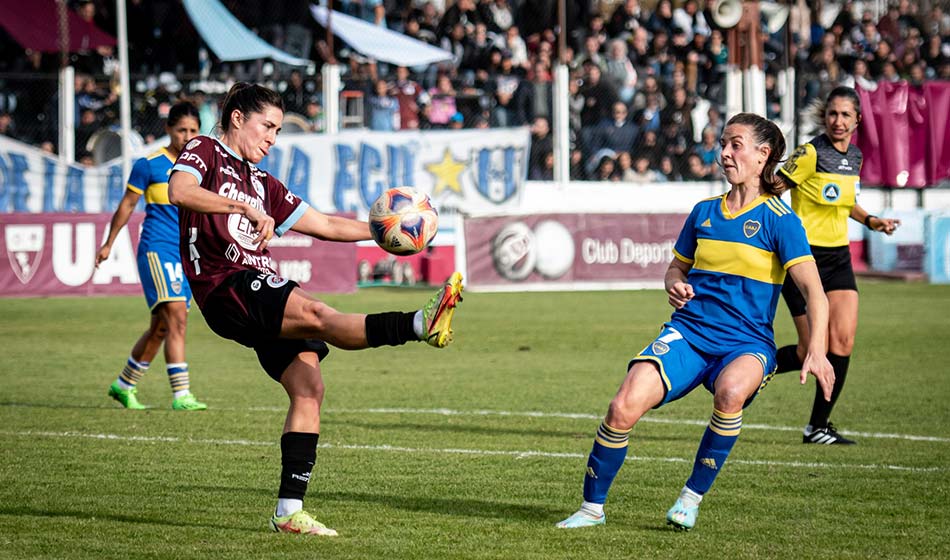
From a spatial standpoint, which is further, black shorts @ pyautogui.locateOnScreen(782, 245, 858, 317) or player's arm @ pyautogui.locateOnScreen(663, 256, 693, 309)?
black shorts @ pyautogui.locateOnScreen(782, 245, 858, 317)

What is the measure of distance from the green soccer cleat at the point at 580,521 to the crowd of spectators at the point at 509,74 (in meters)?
18.7

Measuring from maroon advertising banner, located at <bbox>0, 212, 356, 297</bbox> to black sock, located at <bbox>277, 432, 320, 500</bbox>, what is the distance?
51.3 ft

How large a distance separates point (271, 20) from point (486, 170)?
17.4ft

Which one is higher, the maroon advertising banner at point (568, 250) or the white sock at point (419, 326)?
the maroon advertising banner at point (568, 250)

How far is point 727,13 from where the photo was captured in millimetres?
23531

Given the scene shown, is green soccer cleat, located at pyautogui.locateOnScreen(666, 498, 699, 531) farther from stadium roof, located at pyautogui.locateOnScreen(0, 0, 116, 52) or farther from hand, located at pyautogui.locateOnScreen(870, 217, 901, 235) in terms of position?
stadium roof, located at pyautogui.locateOnScreen(0, 0, 116, 52)

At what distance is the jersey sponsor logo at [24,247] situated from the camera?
2106cm

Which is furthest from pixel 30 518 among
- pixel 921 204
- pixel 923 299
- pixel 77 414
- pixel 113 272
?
pixel 921 204

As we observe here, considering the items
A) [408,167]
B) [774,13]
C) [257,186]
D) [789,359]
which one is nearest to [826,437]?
[789,359]

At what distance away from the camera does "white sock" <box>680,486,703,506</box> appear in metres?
5.96

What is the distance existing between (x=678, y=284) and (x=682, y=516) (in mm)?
1038

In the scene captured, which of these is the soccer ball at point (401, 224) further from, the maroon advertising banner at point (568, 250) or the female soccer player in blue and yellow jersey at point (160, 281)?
the maroon advertising banner at point (568, 250)

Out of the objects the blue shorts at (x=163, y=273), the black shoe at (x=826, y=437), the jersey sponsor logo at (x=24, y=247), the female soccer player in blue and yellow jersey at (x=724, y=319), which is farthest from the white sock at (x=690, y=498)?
the jersey sponsor logo at (x=24, y=247)

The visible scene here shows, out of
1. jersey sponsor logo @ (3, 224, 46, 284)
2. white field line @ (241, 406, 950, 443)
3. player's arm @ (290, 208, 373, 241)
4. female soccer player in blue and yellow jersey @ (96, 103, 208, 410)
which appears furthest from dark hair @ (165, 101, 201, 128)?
jersey sponsor logo @ (3, 224, 46, 284)
